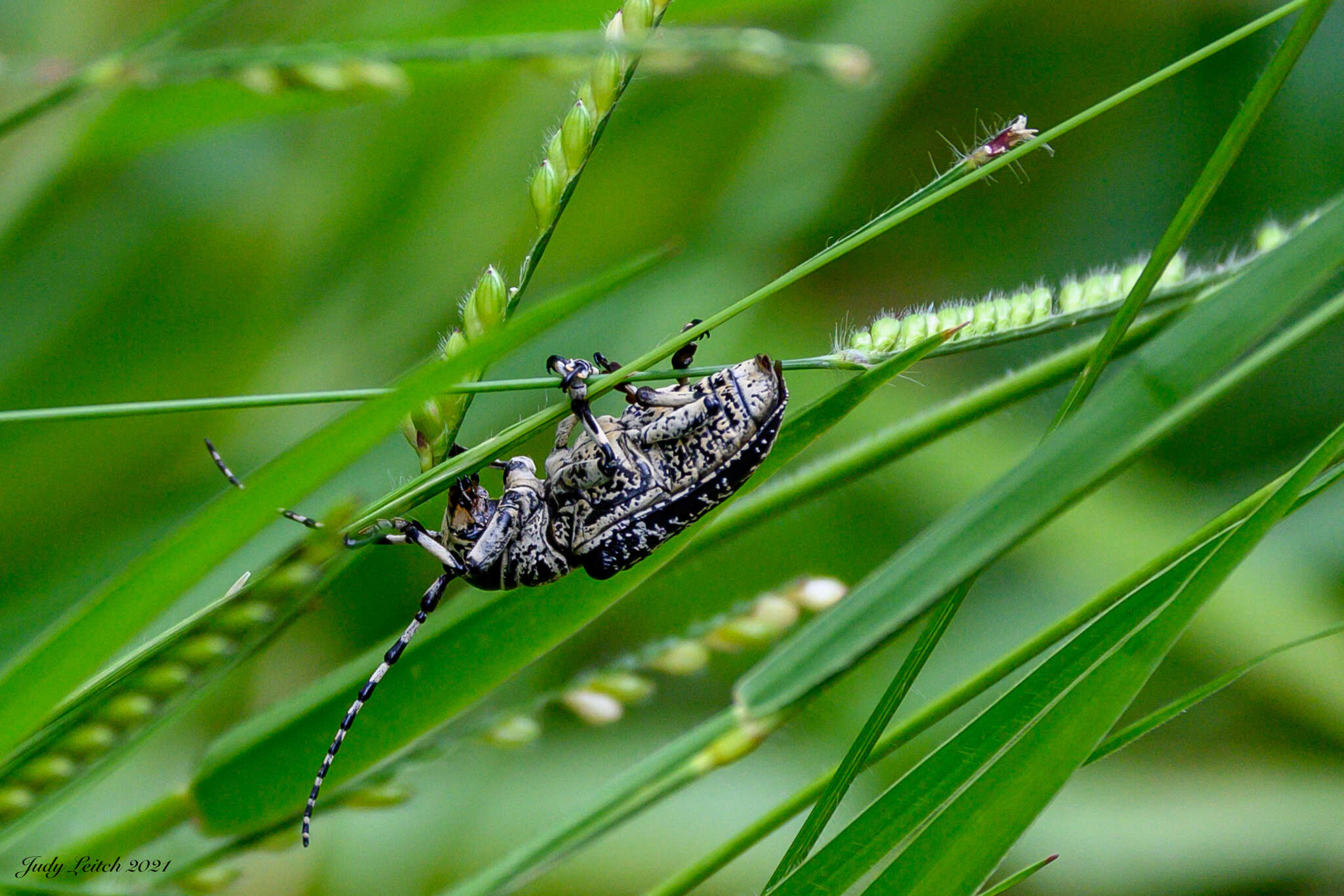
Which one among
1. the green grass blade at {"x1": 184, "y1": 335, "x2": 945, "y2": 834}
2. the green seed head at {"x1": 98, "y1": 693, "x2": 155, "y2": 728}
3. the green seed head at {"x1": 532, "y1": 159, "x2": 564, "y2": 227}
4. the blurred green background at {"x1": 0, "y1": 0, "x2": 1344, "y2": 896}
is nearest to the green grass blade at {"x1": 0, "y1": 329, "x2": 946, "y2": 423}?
the green seed head at {"x1": 532, "y1": 159, "x2": 564, "y2": 227}

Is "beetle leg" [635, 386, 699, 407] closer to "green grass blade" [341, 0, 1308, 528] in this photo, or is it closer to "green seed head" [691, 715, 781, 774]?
"green grass blade" [341, 0, 1308, 528]

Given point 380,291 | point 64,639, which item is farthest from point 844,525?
Result: point 64,639

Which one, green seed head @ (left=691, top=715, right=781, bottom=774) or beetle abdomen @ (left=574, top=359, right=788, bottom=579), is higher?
beetle abdomen @ (left=574, top=359, right=788, bottom=579)

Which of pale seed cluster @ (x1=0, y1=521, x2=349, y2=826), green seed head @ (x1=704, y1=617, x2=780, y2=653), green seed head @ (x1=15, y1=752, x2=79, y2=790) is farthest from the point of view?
green seed head @ (x1=704, y1=617, x2=780, y2=653)

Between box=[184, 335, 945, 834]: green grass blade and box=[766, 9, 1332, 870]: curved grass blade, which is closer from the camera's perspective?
box=[766, 9, 1332, 870]: curved grass blade

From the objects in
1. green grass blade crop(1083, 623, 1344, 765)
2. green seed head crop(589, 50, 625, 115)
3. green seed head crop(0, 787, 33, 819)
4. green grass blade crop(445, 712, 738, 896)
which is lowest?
green grass blade crop(1083, 623, 1344, 765)

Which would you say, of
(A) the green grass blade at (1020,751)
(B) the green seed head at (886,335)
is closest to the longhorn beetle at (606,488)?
(B) the green seed head at (886,335)
